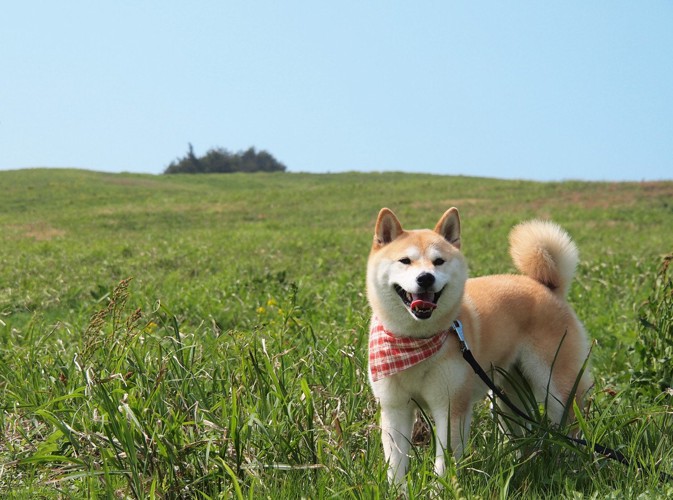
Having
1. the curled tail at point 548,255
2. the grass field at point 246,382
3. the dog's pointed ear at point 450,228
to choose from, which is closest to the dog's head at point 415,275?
the dog's pointed ear at point 450,228

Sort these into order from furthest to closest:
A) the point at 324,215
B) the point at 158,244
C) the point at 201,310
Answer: the point at 324,215 → the point at 158,244 → the point at 201,310

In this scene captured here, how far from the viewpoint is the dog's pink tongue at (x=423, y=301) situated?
331 cm

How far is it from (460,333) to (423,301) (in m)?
0.33

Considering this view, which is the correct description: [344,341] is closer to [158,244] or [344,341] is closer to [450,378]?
[450,378]

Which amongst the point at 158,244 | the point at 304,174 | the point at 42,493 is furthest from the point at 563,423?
the point at 304,174

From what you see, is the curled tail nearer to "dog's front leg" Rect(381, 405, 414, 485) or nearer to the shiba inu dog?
the shiba inu dog

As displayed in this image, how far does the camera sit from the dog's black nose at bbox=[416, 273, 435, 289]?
3.24 metres

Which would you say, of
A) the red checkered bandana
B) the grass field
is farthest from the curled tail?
the red checkered bandana

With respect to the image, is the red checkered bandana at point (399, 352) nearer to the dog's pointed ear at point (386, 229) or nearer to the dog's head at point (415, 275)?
the dog's head at point (415, 275)

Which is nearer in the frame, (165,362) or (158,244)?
(165,362)

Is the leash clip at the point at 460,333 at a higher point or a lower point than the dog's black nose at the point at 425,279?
lower

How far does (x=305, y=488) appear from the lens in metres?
3.12

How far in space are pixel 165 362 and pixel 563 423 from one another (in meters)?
Answer: 2.14

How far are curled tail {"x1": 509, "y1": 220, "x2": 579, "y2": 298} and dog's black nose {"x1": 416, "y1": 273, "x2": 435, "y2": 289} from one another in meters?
1.32
